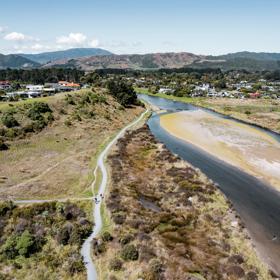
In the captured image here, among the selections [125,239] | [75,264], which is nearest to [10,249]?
[75,264]

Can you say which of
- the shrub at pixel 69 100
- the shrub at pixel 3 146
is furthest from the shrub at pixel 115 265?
the shrub at pixel 69 100

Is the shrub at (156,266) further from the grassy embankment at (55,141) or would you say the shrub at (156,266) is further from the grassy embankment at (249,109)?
the grassy embankment at (249,109)

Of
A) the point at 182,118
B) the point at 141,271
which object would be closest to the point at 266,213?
the point at 141,271

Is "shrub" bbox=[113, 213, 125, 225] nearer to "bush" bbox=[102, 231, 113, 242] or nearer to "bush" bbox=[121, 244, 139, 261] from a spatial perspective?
"bush" bbox=[102, 231, 113, 242]

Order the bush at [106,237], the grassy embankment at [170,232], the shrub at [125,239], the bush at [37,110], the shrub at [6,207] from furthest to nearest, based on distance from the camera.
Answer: the bush at [37,110] < the shrub at [6,207] < the bush at [106,237] < the shrub at [125,239] < the grassy embankment at [170,232]

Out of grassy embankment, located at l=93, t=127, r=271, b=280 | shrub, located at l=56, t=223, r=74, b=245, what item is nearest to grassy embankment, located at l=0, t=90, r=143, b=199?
grassy embankment, located at l=93, t=127, r=271, b=280

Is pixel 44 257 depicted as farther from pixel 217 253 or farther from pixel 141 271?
pixel 217 253
